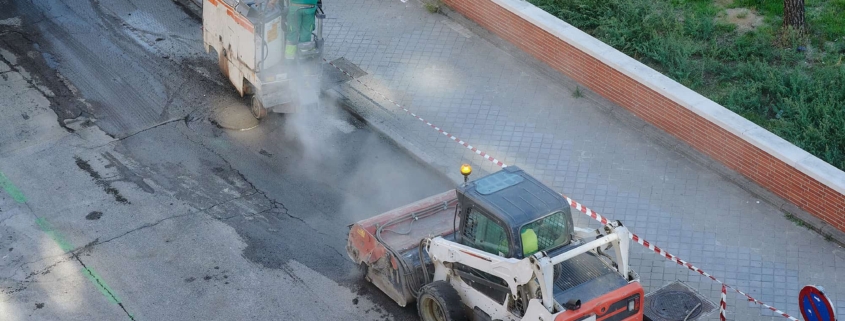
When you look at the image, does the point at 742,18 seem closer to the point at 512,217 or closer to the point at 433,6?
the point at 433,6

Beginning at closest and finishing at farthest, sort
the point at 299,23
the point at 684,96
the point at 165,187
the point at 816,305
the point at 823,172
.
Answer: the point at 816,305 → the point at 823,172 → the point at 165,187 → the point at 684,96 → the point at 299,23

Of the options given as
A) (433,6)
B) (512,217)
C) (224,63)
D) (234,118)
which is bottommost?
(234,118)

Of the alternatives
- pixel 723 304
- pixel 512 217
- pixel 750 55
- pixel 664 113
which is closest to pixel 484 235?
pixel 512 217

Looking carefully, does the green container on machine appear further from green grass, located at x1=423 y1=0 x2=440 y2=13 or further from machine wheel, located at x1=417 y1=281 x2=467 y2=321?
machine wheel, located at x1=417 y1=281 x2=467 y2=321

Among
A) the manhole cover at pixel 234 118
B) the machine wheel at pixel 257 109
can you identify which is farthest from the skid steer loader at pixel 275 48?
the manhole cover at pixel 234 118

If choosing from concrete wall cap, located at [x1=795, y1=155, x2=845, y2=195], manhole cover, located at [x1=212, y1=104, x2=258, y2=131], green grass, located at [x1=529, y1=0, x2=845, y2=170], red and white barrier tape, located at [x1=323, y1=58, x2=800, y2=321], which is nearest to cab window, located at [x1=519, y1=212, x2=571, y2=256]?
red and white barrier tape, located at [x1=323, y1=58, x2=800, y2=321]

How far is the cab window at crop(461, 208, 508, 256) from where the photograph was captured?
10617 mm

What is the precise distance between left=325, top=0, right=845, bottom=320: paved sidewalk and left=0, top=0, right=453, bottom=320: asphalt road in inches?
41.6

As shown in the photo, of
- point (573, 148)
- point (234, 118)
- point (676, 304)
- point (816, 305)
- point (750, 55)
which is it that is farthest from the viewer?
point (750, 55)

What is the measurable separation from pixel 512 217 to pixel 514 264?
482 millimetres

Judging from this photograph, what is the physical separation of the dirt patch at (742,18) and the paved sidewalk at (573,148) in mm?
3081

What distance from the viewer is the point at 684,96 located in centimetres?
1480

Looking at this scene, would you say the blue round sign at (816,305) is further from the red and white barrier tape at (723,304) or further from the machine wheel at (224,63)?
the machine wheel at (224,63)

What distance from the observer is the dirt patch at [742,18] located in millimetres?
17484
